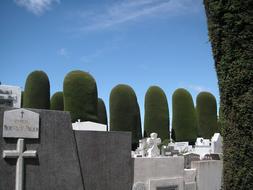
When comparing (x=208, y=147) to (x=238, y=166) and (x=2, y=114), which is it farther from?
(x=2, y=114)

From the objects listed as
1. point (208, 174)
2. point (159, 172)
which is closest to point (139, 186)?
point (159, 172)

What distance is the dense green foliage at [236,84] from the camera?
19.6 ft

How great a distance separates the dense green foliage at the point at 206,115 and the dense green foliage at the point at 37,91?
52.2 ft

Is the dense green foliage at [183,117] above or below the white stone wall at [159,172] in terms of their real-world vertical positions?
above

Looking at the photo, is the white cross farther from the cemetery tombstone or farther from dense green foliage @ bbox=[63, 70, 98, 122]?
dense green foliage @ bbox=[63, 70, 98, 122]

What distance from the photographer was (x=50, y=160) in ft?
20.3

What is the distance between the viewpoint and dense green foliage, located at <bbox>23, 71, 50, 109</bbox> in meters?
28.9

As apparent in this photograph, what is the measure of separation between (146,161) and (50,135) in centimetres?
273

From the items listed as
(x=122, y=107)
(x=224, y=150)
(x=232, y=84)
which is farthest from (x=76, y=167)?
(x=122, y=107)

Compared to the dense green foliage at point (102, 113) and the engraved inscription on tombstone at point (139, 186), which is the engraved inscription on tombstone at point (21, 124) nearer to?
the engraved inscription on tombstone at point (139, 186)

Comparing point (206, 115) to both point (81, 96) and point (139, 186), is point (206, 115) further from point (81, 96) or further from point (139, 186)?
point (139, 186)

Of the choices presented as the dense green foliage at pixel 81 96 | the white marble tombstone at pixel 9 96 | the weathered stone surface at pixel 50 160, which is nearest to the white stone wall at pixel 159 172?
the weathered stone surface at pixel 50 160

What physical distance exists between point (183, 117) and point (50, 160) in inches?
1126

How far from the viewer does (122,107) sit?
28.9 metres
